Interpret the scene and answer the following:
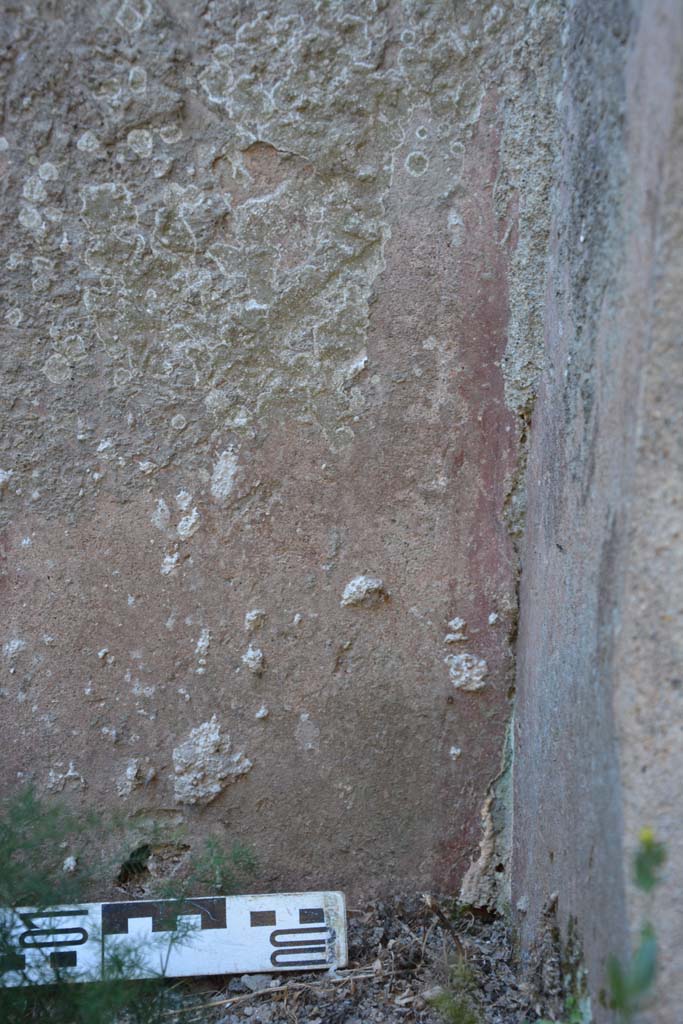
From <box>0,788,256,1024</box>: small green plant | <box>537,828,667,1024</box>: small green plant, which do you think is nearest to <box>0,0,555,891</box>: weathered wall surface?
<box>0,788,256,1024</box>: small green plant

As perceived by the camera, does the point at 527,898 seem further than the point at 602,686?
Yes

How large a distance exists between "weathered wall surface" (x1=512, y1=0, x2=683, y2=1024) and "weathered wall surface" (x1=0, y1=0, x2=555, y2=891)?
21 centimetres

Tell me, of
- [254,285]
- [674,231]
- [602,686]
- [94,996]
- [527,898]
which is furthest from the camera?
[254,285]

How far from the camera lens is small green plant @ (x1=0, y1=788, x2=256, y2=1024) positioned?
139 cm

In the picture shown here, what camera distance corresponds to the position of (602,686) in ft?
3.67

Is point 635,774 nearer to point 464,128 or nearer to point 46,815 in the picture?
point 46,815

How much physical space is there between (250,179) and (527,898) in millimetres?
1338

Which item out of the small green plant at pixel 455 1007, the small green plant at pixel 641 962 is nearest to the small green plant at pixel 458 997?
the small green plant at pixel 455 1007

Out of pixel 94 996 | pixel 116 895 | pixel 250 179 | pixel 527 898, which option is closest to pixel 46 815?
pixel 116 895

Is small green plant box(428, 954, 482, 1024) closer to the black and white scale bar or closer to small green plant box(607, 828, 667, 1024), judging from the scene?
the black and white scale bar

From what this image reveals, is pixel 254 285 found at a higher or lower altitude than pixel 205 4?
lower

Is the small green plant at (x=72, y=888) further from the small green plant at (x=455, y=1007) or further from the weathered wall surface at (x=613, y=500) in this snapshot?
the weathered wall surface at (x=613, y=500)

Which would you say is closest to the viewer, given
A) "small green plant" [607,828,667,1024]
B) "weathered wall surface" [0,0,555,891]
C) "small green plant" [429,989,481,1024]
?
"small green plant" [607,828,667,1024]

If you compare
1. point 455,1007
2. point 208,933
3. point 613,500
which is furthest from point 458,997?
point 613,500
